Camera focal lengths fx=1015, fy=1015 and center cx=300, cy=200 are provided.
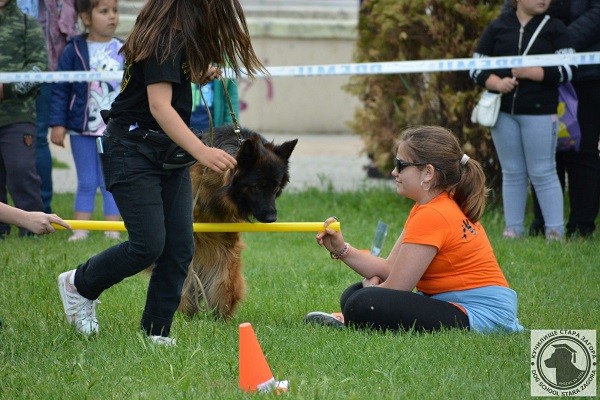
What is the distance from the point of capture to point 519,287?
6.45m

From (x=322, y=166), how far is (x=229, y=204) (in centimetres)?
740

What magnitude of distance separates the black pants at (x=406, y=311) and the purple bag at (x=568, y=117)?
3.35m

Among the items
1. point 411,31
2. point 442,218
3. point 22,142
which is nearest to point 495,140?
point 411,31

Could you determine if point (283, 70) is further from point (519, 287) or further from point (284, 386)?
point (284, 386)

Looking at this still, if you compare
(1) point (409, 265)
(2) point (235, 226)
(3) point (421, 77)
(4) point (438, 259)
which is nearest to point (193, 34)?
(2) point (235, 226)

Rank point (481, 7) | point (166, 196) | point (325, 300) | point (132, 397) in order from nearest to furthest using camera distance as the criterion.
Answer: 1. point (132, 397)
2. point (166, 196)
3. point (325, 300)
4. point (481, 7)

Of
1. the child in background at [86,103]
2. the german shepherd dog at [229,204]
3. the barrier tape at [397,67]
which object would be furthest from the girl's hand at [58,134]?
the german shepherd dog at [229,204]

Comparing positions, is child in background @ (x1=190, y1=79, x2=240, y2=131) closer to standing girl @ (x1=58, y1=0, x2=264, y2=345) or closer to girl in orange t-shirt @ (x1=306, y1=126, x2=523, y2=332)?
girl in orange t-shirt @ (x1=306, y1=126, x2=523, y2=332)

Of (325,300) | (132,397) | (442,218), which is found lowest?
(325,300)

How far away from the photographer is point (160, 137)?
15.1 feet

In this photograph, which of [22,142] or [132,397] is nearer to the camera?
[132,397]

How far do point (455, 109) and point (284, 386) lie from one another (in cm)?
558

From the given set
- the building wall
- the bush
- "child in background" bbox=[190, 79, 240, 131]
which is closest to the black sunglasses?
"child in background" bbox=[190, 79, 240, 131]
